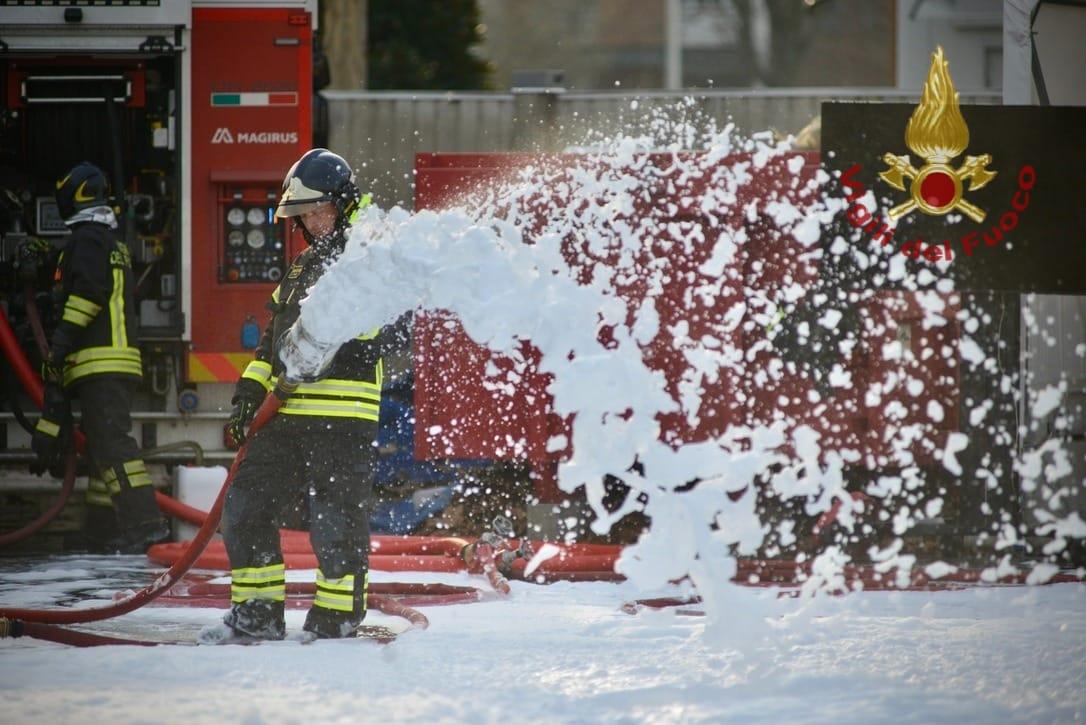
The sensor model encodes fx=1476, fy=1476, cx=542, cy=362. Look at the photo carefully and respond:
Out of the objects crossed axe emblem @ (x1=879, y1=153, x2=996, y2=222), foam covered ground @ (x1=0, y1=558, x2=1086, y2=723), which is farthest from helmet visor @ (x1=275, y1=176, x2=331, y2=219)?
crossed axe emblem @ (x1=879, y1=153, x2=996, y2=222)

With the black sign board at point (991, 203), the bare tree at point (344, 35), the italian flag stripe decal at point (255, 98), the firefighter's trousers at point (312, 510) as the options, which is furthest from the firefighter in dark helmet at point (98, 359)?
the bare tree at point (344, 35)

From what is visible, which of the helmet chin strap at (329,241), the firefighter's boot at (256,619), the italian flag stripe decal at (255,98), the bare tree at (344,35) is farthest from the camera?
the bare tree at (344,35)

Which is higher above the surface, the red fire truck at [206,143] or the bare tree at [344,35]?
the bare tree at [344,35]

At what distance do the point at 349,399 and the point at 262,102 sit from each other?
2982mm

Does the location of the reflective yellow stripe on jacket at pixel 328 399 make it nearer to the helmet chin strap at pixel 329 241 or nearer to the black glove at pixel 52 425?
the helmet chin strap at pixel 329 241

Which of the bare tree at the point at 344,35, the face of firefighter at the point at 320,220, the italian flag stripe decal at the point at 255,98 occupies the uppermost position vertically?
the bare tree at the point at 344,35

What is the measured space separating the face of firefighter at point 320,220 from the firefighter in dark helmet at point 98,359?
2.43 metres

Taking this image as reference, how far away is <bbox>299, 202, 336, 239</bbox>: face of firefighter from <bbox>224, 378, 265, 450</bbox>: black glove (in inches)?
22.9

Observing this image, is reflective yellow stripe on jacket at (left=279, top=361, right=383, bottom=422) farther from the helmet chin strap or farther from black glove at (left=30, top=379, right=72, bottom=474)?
black glove at (left=30, top=379, right=72, bottom=474)

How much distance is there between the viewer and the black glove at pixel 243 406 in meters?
5.20

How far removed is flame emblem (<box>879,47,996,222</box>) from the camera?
24.6ft

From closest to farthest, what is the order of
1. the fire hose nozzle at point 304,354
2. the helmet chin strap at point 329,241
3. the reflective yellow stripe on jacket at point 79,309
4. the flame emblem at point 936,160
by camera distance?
the fire hose nozzle at point 304,354
the helmet chin strap at point 329,241
the reflective yellow stripe on jacket at point 79,309
the flame emblem at point 936,160

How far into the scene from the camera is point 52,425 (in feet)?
24.2

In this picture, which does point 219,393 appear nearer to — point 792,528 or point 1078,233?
point 792,528
